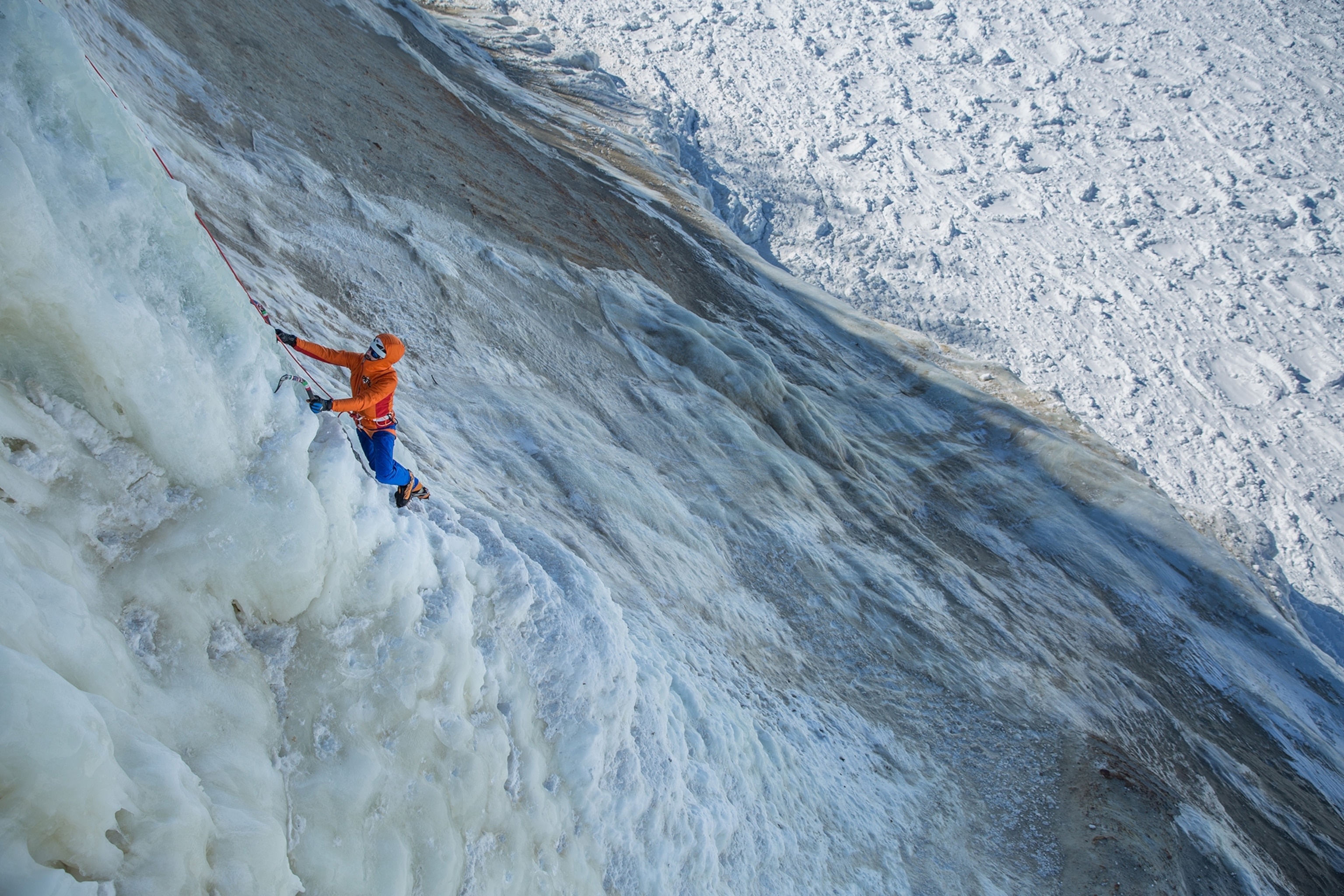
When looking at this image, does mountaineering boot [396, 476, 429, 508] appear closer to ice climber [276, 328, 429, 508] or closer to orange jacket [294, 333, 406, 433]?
ice climber [276, 328, 429, 508]

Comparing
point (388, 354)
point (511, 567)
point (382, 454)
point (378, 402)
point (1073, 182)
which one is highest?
point (1073, 182)

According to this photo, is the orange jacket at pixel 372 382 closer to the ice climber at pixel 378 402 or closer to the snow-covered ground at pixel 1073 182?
the ice climber at pixel 378 402

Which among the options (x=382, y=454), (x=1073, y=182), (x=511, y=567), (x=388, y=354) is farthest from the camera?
(x=1073, y=182)

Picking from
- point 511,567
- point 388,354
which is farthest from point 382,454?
point 511,567

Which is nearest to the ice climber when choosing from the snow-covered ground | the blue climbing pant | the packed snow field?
the blue climbing pant

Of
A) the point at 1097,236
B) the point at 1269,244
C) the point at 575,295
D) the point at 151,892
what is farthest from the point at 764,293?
the point at 1269,244

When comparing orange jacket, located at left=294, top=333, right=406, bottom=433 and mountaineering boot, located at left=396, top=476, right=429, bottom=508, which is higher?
orange jacket, located at left=294, top=333, right=406, bottom=433

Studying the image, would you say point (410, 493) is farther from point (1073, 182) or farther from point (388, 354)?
point (1073, 182)

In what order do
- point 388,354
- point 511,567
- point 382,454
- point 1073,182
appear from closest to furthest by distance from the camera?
point 382,454 < point 388,354 < point 511,567 < point 1073,182
